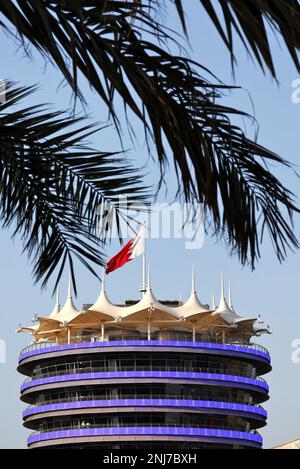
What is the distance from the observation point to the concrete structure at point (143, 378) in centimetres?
12219

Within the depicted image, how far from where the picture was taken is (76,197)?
509 cm

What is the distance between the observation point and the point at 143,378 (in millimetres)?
122375

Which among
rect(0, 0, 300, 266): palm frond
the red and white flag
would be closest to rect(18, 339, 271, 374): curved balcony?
the red and white flag

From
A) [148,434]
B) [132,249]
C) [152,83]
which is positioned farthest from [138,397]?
[152,83]

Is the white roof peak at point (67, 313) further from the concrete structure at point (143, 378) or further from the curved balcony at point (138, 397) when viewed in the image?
the curved balcony at point (138, 397)

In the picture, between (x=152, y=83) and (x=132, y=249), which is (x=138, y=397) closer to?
(x=132, y=249)

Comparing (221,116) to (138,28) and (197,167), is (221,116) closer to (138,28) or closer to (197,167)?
(197,167)

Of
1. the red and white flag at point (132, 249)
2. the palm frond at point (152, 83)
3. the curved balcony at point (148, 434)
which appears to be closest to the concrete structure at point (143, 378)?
the curved balcony at point (148, 434)

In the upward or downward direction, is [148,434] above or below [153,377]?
below

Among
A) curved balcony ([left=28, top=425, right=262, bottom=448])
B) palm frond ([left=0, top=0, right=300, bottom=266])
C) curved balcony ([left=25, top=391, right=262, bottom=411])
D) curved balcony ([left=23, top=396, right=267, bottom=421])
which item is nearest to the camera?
palm frond ([left=0, top=0, right=300, bottom=266])

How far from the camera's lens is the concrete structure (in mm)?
122188

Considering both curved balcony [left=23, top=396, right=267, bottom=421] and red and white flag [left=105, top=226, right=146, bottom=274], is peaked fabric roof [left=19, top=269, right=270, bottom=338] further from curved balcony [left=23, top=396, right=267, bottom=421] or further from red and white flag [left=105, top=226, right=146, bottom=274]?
red and white flag [left=105, top=226, right=146, bottom=274]

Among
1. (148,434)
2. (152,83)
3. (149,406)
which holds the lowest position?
(148,434)
